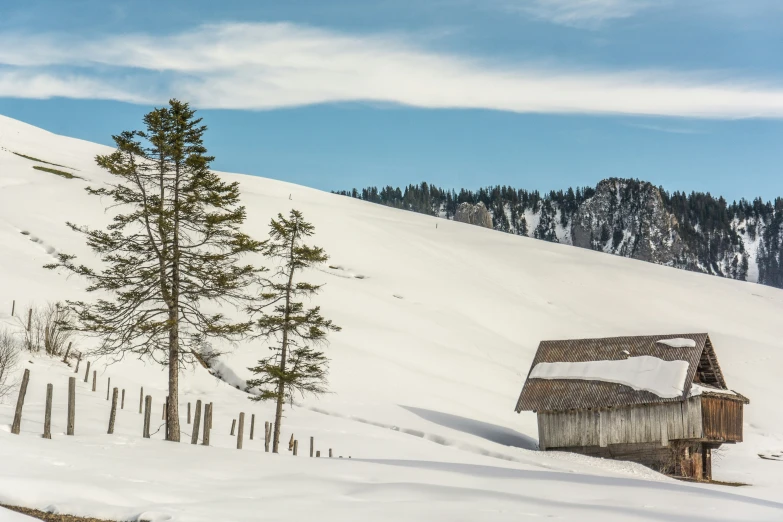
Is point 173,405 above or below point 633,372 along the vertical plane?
below

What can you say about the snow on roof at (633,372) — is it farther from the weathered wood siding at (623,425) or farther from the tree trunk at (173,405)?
the tree trunk at (173,405)

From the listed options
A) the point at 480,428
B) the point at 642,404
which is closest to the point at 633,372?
the point at 642,404

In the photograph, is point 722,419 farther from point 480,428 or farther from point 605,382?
point 480,428

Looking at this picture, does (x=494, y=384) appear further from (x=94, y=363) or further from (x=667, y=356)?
(x=94, y=363)

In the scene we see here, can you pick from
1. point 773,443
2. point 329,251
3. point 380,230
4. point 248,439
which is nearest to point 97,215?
point 329,251

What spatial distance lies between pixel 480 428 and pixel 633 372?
7951 mm

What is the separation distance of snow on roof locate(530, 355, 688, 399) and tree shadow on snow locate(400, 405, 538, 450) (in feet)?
10.7

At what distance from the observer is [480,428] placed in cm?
4209

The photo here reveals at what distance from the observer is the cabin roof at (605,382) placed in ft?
133

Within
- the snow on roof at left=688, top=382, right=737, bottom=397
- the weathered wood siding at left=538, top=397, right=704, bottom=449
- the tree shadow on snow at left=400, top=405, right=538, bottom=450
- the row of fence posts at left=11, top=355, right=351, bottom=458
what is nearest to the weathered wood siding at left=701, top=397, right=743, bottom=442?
the snow on roof at left=688, top=382, right=737, bottom=397

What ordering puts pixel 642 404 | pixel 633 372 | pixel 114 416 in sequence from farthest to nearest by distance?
pixel 633 372 → pixel 642 404 → pixel 114 416

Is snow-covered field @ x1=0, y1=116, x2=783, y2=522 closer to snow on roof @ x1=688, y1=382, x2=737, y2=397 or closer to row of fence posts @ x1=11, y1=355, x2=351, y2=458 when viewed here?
row of fence posts @ x1=11, y1=355, x2=351, y2=458

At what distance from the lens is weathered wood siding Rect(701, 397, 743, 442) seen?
40.7 metres

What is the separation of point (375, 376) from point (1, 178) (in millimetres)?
50189
